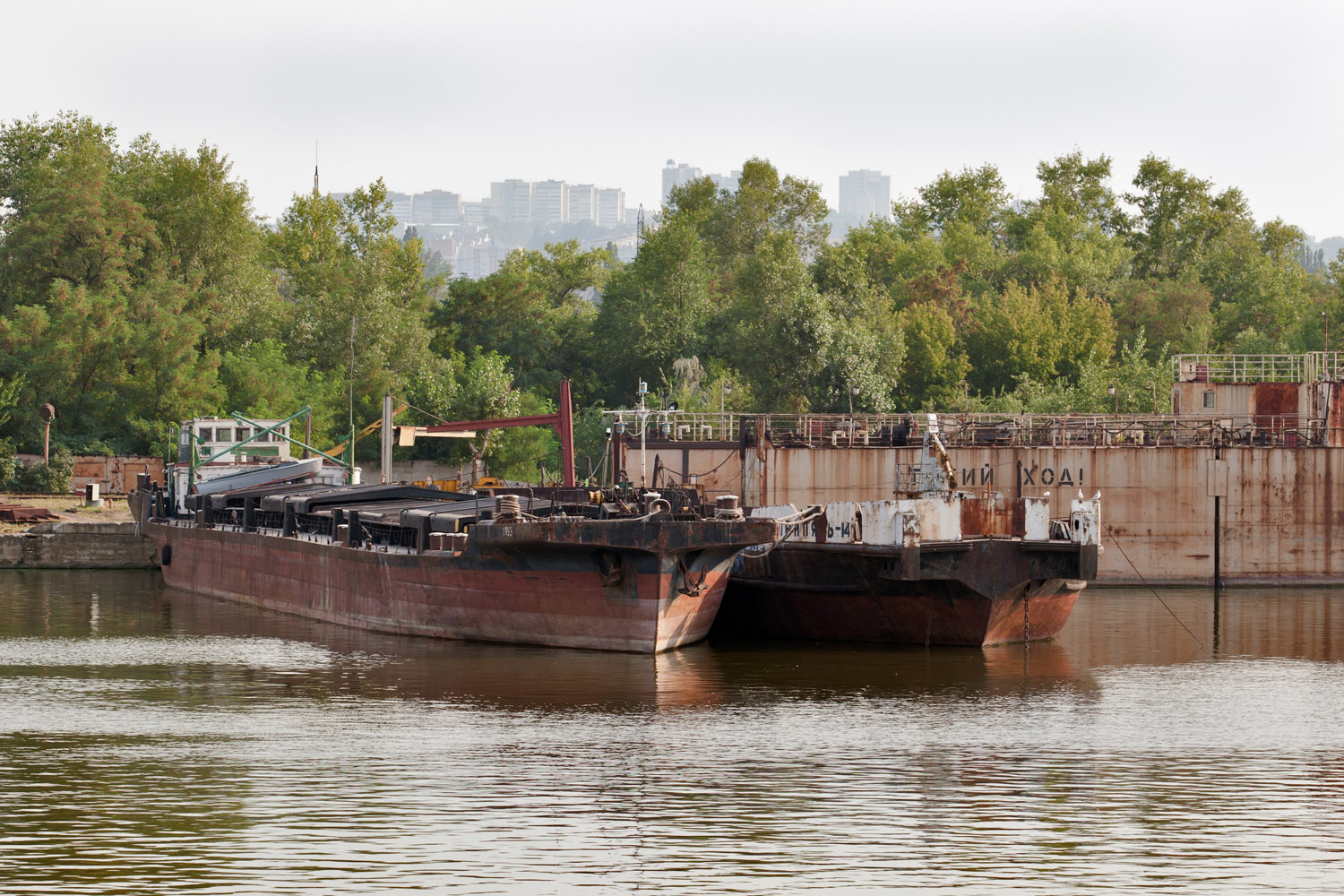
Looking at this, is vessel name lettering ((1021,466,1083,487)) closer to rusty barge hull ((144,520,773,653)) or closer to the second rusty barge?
the second rusty barge

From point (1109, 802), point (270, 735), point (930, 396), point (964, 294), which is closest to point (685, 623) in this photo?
point (270, 735)

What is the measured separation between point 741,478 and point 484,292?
5077 cm

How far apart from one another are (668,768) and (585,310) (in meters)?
87.4

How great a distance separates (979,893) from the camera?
1648cm

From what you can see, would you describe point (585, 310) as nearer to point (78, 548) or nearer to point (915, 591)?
point (78, 548)

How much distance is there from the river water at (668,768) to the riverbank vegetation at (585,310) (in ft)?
122

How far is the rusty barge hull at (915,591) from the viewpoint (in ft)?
105

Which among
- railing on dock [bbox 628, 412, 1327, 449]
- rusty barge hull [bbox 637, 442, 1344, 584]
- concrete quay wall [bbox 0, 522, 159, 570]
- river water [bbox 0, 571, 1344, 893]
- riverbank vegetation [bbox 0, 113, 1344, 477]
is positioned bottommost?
river water [bbox 0, 571, 1344, 893]

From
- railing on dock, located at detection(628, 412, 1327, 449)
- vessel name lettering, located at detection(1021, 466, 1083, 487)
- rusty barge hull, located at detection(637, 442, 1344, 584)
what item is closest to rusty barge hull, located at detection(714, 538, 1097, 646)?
rusty barge hull, located at detection(637, 442, 1344, 584)

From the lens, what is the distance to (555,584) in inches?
1253

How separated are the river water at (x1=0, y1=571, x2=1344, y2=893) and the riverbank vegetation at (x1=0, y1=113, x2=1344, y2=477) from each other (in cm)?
3724

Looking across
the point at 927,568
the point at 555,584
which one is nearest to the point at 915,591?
Answer: the point at 927,568

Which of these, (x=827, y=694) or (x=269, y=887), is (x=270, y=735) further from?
(x=827, y=694)

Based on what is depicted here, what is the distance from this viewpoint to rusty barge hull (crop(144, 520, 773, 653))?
1191 inches
